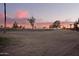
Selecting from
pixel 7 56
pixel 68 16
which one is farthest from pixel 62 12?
pixel 7 56

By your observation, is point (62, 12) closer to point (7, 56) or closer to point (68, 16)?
point (68, 16)

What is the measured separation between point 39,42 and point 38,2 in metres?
0.36

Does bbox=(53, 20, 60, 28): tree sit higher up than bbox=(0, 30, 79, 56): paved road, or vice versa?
bbox=(53, 20, 60, 28): tree

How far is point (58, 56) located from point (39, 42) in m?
0.22

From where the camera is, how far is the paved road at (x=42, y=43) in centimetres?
838

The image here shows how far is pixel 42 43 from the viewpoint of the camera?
27.5 ft

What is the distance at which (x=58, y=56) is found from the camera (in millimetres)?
8359

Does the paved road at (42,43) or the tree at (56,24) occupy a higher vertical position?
the tree at (56,24)

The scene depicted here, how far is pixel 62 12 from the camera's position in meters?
8.40

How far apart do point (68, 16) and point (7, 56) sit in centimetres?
66

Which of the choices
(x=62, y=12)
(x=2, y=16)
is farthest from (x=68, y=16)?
(x=2, y=16)

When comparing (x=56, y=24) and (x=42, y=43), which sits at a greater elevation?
(x=56, y=24)

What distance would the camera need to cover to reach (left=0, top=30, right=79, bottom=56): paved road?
8.38m

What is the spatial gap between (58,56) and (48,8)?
45 cm
